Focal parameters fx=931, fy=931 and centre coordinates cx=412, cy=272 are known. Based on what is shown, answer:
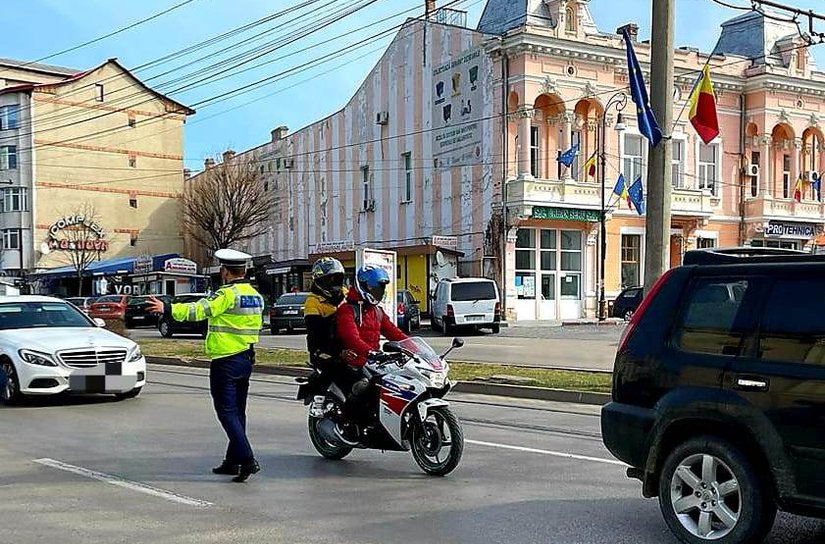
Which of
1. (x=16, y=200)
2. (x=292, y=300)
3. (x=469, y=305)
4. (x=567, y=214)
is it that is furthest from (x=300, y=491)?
(x=16, y=200)

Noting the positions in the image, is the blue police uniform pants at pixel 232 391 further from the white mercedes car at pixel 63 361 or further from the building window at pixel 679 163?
the building window at pixel 679 163

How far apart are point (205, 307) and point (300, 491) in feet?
5.26

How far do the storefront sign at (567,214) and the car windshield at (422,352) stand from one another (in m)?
27.9

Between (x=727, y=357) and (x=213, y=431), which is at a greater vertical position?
(x=727, y=357)

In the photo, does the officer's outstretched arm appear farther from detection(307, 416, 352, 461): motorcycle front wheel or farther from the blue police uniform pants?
detection(307, 416, 352, 461): motorcycle front wheel

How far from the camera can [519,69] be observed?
3506 centimetres

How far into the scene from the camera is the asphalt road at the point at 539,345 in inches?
781

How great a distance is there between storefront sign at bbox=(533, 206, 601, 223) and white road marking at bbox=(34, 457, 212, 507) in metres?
28.1

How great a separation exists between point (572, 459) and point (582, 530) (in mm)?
2507

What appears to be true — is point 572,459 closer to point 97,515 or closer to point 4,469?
point 97,515

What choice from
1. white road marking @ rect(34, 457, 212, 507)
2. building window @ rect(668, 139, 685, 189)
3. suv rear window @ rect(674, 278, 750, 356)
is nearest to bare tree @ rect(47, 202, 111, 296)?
building window @ rect(668, 139, 685, 189)

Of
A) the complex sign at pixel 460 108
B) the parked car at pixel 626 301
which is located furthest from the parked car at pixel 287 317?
the parked car at pixel 626 301

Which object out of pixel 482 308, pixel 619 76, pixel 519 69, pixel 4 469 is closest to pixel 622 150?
pixel 619 76

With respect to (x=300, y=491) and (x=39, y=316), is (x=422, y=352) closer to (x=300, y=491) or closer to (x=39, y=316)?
(x=300, y=491)
